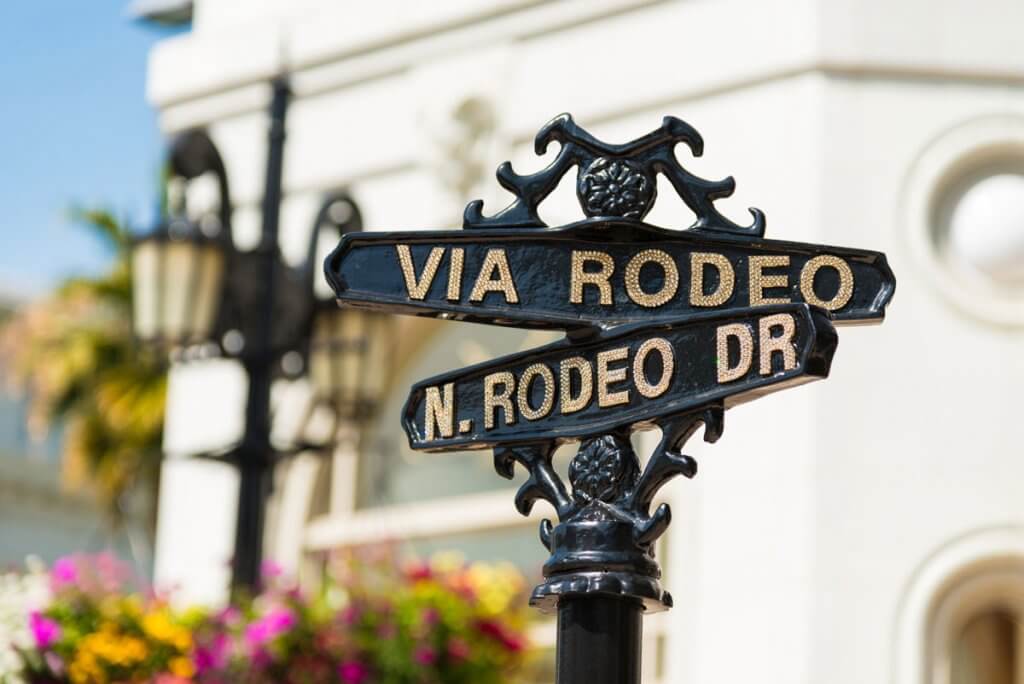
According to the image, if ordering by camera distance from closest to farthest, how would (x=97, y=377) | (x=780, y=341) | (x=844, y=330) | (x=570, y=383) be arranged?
1. (x=780, y=341)
2. (x=570, y=383)
3. (x=844, y=330)
4. (x=97, y=377)

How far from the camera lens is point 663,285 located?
308cm

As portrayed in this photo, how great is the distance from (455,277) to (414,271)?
0.24 ft

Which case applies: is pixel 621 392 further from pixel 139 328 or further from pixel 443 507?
pixel 443 507

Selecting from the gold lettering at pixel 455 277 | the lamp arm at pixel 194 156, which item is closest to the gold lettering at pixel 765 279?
→ the gold lettering at pixel 455 277

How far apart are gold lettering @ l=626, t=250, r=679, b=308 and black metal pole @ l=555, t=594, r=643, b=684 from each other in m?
0.49

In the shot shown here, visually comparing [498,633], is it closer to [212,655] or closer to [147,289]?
[212,655]

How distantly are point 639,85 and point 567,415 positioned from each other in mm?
6152

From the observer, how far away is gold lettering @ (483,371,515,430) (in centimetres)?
316

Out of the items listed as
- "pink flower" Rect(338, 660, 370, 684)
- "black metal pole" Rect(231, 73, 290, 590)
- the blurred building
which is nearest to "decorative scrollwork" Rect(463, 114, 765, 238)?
"pink flower" Rect(338, 660, 370, 684)

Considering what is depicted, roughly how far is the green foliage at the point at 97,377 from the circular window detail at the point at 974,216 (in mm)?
12135

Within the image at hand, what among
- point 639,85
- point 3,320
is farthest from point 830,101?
point 3,320

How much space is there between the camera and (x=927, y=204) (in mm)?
8344

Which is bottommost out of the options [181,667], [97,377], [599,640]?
[599,640]

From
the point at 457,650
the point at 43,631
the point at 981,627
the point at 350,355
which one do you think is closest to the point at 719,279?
the point at 43,631
